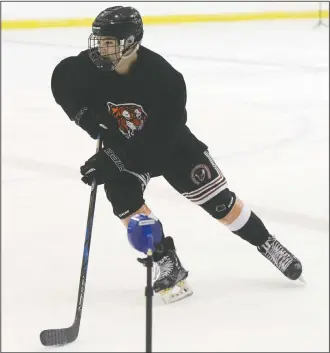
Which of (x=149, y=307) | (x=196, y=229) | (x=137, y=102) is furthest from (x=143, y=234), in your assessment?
(x=196, y=229)

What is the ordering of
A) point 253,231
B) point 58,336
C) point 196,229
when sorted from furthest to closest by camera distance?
point 196,229, point 253,231, point 58,336

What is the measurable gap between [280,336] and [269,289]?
344mm

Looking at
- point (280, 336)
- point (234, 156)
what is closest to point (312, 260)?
point (280, 336)

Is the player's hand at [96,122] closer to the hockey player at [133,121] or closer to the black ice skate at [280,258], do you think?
the hockey player at [133,121]

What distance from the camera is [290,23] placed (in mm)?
8703

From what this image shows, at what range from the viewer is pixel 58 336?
178 cm

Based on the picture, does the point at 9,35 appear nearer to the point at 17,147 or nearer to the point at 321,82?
the point at 321,82

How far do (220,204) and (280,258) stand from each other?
253mm

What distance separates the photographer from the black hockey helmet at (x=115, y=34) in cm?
185

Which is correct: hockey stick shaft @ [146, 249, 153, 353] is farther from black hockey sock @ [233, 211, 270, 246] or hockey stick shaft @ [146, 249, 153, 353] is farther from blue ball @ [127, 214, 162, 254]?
black hockey sock @ [233, 211, 270, 246]

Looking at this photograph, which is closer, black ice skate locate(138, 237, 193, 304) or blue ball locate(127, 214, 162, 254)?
blue ball locate(127, 214, 162, 254)

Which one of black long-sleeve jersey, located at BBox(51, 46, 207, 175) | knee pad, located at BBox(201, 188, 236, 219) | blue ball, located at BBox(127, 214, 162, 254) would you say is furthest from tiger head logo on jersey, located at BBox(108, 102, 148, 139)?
blue ball, located at BBox(127, 214, 162, 254)

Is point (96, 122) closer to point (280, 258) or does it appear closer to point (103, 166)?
point (103, 166)

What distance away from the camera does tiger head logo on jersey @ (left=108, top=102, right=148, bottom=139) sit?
1956 millimetres
